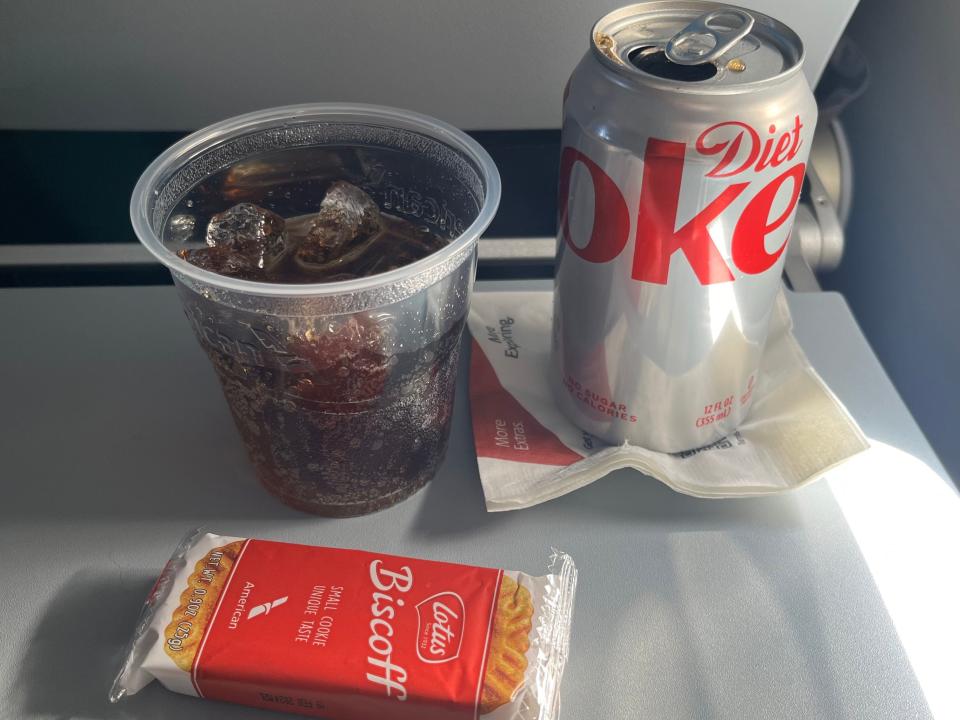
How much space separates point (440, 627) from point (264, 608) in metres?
0.11

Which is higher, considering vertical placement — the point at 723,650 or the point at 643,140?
the point at 643,140

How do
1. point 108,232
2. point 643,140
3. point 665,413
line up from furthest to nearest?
point 108,232 < point 665,413 < point 643,140

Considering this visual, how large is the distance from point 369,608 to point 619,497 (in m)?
0.21

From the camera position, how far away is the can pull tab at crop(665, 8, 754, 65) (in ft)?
1.71

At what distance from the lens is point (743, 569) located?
59 centimetres

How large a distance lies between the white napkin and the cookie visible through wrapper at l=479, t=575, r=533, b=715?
0.09 meters

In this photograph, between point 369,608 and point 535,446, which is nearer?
point 369,608

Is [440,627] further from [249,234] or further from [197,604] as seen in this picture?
[249,234]

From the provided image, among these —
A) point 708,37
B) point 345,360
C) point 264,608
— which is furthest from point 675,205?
point 264,608

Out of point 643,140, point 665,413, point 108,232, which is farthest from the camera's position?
point 108,232

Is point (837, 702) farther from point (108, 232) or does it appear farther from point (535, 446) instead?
point (108, 232)

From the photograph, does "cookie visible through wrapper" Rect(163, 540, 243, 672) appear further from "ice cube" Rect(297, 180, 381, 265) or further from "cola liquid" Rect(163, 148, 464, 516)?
"ice cube" Rect(297, 180, 381, 265)

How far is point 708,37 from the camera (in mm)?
547

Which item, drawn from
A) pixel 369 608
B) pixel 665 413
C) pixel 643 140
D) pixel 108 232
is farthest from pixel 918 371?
pixel 108 232
